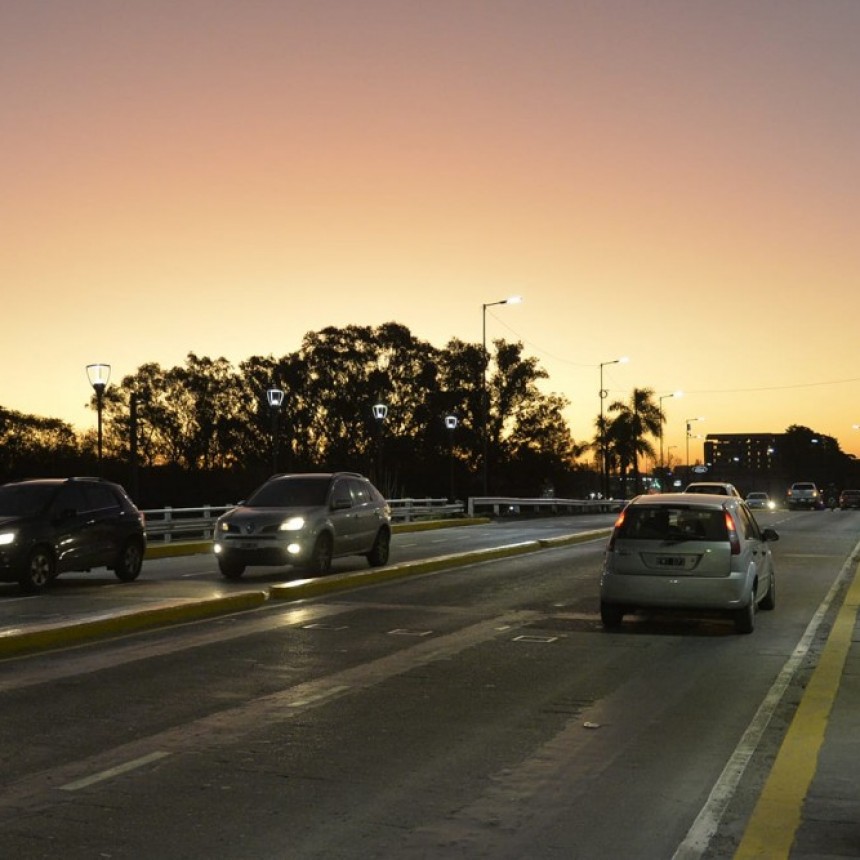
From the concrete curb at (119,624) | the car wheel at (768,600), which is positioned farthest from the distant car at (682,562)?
the concrete curb at (119,624)

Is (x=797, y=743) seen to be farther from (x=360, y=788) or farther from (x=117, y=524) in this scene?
(x=117, y=524)

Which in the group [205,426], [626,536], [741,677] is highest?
[205,426]

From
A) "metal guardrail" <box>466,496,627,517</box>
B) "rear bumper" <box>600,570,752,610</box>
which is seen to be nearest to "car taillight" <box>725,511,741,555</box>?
"rear bumper" <box>600,570,752,610</box>

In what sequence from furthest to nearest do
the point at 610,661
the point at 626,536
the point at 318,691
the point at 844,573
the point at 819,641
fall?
1. the point at 844,573
2. the point at 626,536
3. the point at 819,641
4. the point at 610,661
5. the point at 318,691

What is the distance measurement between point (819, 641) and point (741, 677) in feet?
9.03

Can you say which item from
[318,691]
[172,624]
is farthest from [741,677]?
[172,624]

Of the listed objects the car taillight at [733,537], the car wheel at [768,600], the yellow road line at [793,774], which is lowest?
the yellow road line at [793,774]

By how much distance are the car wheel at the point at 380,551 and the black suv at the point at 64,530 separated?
4484 millimetres

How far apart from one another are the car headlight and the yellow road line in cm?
1049

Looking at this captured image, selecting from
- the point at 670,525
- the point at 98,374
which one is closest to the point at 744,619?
the point at 670,525

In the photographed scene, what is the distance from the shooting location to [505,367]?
9469cm

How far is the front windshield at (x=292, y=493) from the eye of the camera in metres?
21.5

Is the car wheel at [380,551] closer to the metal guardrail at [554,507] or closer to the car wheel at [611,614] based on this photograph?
the car wheel at [611,614]

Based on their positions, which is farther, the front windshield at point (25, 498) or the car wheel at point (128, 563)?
the car wheel at point (128, 563)
